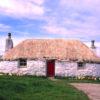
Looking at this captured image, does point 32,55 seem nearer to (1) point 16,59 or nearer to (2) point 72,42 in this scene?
(1) point 16,59

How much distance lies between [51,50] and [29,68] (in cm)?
306

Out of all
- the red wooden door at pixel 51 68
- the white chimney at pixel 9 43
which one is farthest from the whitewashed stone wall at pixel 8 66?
the white chimney at pixel 9 43

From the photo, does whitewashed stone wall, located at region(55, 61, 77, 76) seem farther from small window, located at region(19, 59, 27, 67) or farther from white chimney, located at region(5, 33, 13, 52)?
white chimney, located at region(5, 33, 13, 52)

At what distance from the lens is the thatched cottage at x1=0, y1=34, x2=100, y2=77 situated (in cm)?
4094

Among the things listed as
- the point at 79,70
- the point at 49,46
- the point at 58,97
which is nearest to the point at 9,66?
the point at 49,46

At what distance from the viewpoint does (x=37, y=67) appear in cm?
4100

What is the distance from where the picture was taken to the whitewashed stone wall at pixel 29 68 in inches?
1615

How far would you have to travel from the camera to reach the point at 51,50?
4181 cm

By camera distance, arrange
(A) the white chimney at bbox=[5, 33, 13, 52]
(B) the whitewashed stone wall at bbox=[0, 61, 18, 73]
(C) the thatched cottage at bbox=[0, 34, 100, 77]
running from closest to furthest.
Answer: (C) the thatched cottage at bbox=[0, 34, 100, 77] → (B) the whitewashed stone wall at bbox=[0, 61, 18, 73] → (A) the white chimney at bbox=[5, 33, 13, 52]

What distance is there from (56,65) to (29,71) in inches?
114

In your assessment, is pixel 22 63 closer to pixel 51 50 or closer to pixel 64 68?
pixel 51 50

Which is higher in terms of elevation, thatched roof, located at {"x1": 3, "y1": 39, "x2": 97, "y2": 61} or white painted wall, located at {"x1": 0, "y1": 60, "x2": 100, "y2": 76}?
thatched roof, located at {"x1": 3, "y1": 39, "x2": 97, "y2": 61}

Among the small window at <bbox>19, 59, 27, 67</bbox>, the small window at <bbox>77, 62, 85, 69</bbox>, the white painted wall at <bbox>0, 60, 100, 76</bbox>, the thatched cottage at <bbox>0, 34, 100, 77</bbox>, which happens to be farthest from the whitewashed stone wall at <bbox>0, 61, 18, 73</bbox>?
the small window at <bbox>77, 62, 85, 69</bbox>

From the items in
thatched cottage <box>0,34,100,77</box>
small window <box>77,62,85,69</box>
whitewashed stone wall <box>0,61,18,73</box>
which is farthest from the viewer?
whitewashed stone wall <box>0,61,18,73</box>
